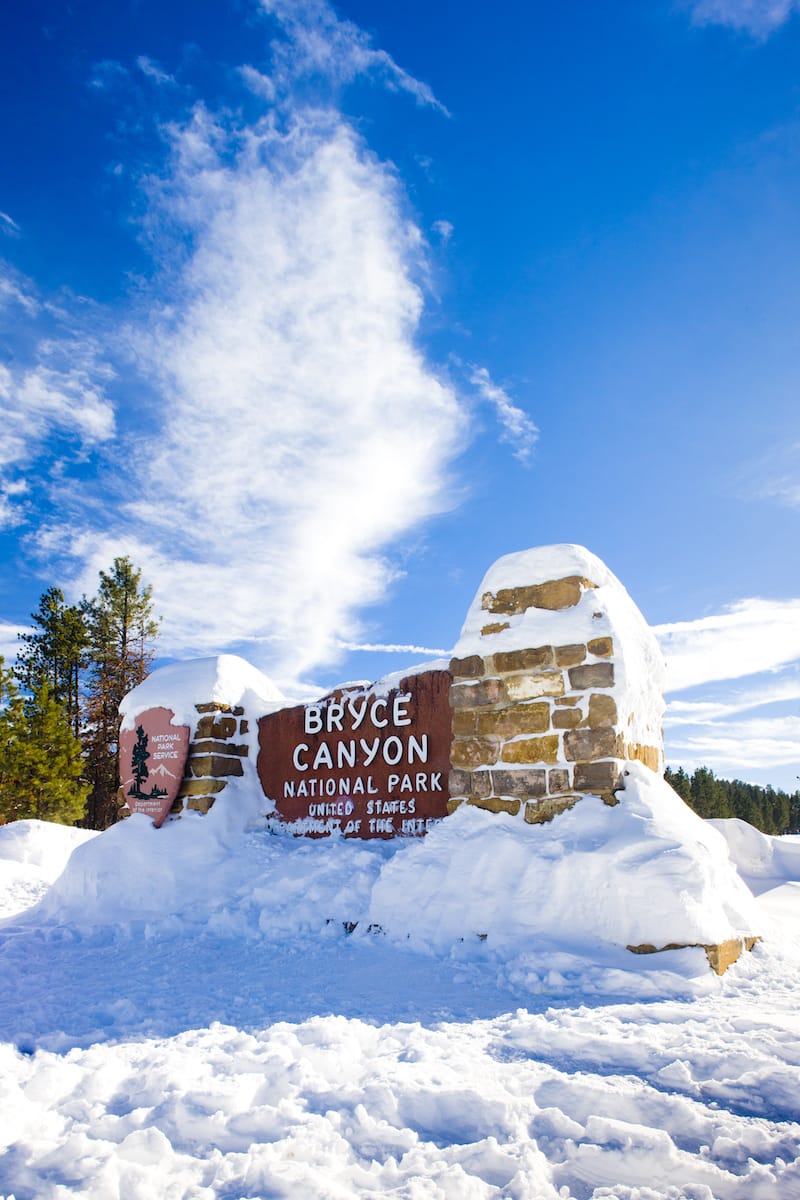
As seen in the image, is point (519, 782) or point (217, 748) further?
point (217, 748)

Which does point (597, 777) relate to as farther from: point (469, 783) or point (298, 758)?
point (298, 758)

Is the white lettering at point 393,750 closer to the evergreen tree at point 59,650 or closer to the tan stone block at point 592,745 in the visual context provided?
the tan stone block at point 592,745

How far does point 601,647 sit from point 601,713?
39 cm

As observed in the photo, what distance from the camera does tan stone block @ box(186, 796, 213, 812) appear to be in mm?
6188

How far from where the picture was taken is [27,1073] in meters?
2.45

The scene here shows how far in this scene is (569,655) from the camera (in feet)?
14.9

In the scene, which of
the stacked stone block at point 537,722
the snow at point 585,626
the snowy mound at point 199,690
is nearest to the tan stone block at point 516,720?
the stacked stone block at point 537,722

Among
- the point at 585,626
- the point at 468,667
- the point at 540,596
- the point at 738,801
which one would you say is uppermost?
the point at 540,596

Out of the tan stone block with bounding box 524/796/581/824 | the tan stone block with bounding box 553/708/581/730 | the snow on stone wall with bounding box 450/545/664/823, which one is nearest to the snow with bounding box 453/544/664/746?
the snow on stone wall with bounding box 450/545/664/823

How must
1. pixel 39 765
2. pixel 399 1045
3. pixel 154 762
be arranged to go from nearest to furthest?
1. pixel 399 1045
2. pixel 154 762
3. pixel 39 765

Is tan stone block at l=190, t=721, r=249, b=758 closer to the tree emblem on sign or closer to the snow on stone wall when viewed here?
the tree emblem on sign

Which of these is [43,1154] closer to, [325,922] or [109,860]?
[325,922]

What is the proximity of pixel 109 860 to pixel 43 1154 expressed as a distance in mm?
4142

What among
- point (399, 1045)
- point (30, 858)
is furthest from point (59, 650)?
point (399, 1045)
